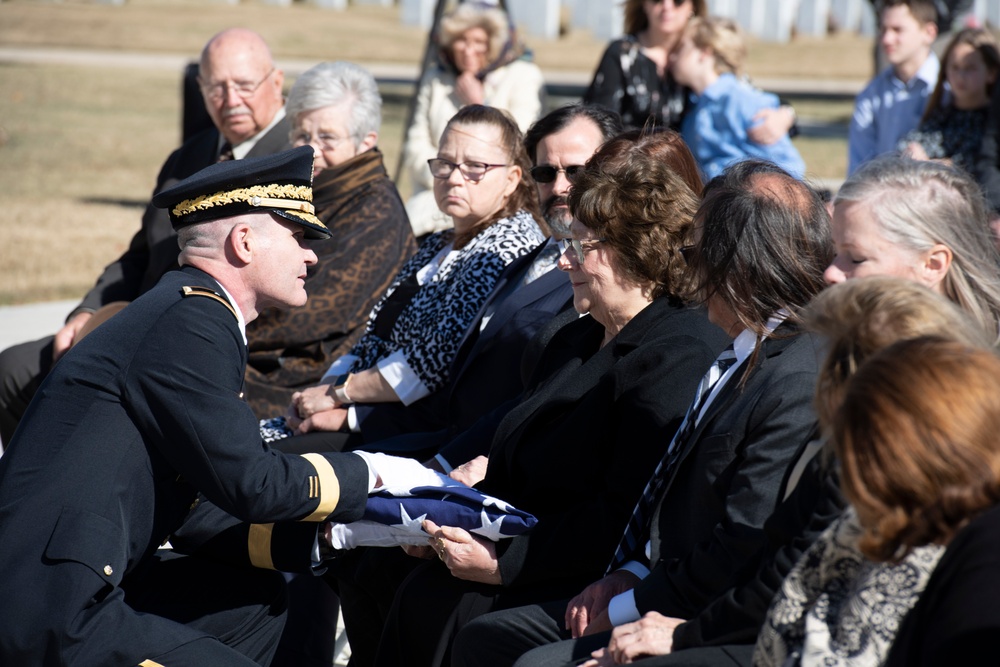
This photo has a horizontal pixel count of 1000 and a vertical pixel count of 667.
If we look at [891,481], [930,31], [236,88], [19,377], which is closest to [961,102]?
[930,31]

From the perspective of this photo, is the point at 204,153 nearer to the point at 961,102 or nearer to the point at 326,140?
the point at 326,140

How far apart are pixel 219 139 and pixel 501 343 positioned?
7.82 feet

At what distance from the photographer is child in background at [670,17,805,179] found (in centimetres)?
584

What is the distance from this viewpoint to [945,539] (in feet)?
5.82

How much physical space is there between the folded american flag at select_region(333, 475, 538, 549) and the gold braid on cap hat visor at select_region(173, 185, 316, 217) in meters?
0.77

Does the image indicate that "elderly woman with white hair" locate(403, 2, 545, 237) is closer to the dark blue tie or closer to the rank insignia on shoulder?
the rank insignia on shoulder

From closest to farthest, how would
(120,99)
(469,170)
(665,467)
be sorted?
(665,467)
(469,170)
(120,99)

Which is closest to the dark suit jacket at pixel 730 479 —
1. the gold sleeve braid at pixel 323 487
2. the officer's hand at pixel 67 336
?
the gold sleeve braid at pixel 323 487

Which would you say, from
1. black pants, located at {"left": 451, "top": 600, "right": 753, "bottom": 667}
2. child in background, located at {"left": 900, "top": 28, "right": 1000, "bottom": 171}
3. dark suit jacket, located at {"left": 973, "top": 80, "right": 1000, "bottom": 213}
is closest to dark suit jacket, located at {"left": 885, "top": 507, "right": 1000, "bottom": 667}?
black pants, located at {"left": 451, "top": 600, "right": 753, "bottom": 667}

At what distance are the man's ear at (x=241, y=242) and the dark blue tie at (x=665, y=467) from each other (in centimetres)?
110

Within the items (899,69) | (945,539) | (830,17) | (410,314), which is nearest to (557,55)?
(830,17)

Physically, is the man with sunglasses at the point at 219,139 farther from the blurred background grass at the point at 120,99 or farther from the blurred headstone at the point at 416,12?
the blurred headstone at the point at 416,12

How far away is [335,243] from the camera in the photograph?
4.60 m

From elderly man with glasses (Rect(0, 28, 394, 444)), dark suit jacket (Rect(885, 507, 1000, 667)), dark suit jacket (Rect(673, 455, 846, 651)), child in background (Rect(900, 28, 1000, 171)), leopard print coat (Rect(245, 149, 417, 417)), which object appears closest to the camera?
dark suit jacket (Rect(885, 507, 1000, 667))
